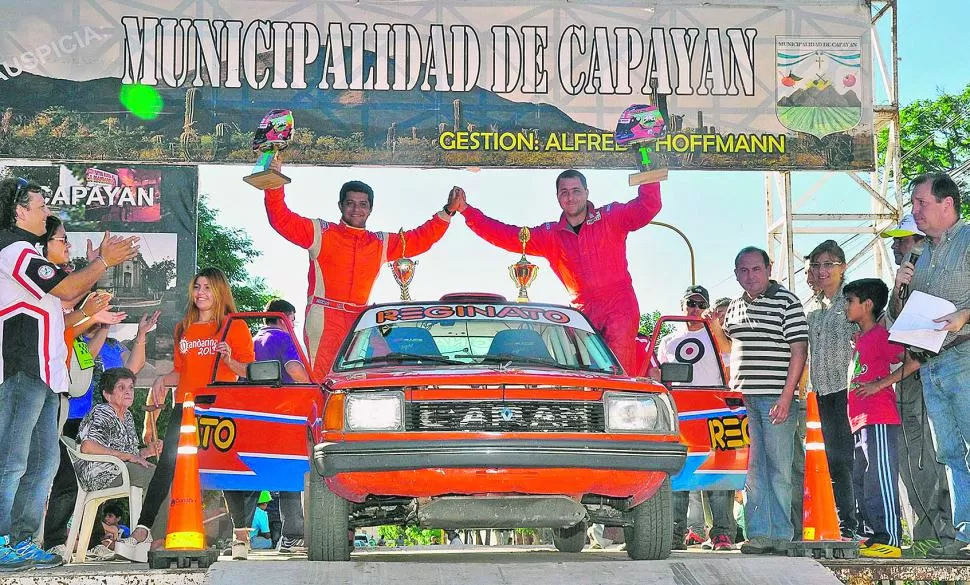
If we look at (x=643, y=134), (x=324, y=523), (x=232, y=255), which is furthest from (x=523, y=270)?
(x=232, y=255)

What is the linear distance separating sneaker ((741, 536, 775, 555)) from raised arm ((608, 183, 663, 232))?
2758 millimetres

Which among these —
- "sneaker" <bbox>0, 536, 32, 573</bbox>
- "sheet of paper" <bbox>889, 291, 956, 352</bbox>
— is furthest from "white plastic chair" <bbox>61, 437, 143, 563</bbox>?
"sheet of paper" <bbox>889, 291, 956, 352</bbox>

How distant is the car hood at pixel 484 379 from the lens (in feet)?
19.7

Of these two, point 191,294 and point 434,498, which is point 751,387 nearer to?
point 434,498

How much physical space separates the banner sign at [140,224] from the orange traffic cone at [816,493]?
6.82 meters

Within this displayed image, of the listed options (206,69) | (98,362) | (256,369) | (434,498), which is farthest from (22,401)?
(206,69)

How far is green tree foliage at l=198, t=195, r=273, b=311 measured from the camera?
136ft

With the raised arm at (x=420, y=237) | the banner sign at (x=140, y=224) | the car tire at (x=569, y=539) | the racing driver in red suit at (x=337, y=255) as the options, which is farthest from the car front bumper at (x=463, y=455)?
the banner sign at (x=140, y=224)

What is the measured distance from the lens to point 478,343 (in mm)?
7188

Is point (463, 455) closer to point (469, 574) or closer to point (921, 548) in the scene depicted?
point (469, 574)

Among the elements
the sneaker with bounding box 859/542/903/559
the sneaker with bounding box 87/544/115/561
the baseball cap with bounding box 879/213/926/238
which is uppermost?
the baseball cap with bounding box 879/213/926/238

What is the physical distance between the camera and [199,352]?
8156mm

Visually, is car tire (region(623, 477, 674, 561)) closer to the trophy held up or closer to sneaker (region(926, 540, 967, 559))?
sneaker (region(926, 540, 967, 559))

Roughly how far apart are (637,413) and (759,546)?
6.34 feet
